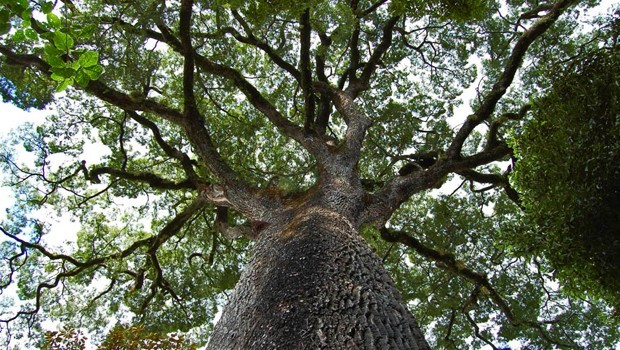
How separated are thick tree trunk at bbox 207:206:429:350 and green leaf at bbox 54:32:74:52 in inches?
72.1

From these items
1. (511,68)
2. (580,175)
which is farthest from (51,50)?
(511,68)

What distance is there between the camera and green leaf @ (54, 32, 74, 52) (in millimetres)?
1580

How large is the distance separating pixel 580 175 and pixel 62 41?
381 cm

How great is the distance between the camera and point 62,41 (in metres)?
1.59

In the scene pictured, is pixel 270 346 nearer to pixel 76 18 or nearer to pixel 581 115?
pixel 581 115

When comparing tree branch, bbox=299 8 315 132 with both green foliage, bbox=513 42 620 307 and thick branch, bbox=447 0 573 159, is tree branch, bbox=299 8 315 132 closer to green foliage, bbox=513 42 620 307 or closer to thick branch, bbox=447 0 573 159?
thick branch, bbox=447 0 573 159

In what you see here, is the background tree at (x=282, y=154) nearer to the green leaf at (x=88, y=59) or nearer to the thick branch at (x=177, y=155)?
the thick branch at (x=177, y=155)

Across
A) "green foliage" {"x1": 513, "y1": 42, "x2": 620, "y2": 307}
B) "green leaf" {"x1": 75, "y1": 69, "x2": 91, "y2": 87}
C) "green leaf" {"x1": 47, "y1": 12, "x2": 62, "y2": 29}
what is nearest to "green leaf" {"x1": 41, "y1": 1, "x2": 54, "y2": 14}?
"green leaf" {"x1": 47, "y1": 12, "x2": 62, "y2": 29}

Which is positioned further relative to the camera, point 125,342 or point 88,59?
point 125,342

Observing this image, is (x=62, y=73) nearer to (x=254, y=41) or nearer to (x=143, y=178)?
(x=143, y=178)

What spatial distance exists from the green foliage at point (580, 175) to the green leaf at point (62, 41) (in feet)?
12.2

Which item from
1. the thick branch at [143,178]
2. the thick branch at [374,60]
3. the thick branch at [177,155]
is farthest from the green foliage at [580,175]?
the thick branch at [143,178]

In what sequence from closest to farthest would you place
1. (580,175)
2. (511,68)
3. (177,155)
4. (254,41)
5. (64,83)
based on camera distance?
(64,83), (580,175), (511,68), (177,155), (254,41)

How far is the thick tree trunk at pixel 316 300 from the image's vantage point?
2.48 m
